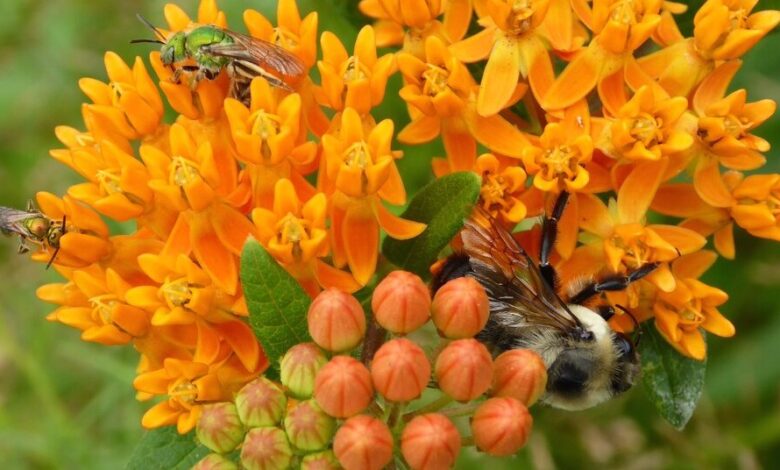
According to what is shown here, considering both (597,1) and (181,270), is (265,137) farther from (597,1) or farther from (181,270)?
(597,1)

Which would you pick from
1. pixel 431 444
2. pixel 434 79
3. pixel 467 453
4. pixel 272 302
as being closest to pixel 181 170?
pixel 272 302

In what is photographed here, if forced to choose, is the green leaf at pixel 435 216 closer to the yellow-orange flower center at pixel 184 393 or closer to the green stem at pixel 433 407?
the green stem at pixel 433 407

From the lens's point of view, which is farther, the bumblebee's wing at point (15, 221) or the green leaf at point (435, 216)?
the bumblebee's wing at point (15, 221)

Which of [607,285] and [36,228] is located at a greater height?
[36,228]

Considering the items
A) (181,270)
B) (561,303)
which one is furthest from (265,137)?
(561,303)

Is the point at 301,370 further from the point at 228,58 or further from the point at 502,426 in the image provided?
the point at 228,58

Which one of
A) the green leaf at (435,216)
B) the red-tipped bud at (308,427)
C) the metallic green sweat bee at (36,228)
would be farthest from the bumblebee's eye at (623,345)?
the metallic green sweat bee at (36,228)
